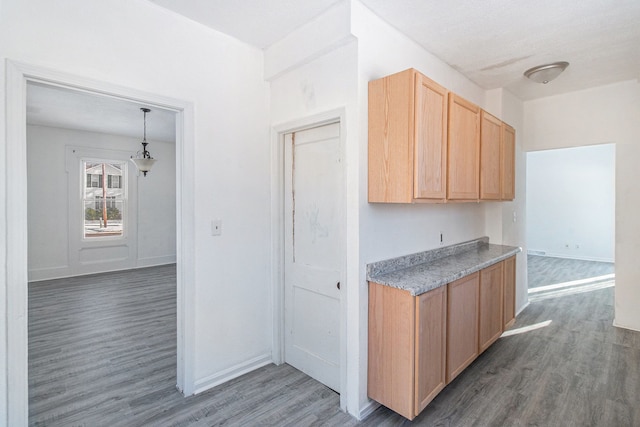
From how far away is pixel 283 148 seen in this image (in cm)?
276

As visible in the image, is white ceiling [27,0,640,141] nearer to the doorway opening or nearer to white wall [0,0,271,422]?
white wall [0,0,271,422]

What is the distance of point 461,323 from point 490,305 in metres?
0.65

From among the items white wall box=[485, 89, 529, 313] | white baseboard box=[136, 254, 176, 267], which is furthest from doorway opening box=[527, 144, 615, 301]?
white baseboard box=[136, 254, 176, 267]

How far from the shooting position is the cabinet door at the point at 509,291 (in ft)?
10.5

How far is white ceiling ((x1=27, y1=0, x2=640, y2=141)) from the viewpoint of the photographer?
6.93 feet

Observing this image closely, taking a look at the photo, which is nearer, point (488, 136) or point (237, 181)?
point (237, 181)

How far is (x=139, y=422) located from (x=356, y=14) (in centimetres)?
306

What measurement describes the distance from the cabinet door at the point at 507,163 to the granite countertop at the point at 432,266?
63 cm

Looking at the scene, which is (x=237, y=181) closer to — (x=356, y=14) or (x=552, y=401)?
(x=356, y=14)

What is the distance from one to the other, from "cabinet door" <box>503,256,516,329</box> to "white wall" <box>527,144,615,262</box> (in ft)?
18.0

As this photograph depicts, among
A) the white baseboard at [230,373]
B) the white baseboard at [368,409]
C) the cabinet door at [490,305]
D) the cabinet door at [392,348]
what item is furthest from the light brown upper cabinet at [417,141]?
the white baseboard at [230,373]

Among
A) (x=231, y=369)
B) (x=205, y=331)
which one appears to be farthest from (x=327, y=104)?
(x=231, y=369)

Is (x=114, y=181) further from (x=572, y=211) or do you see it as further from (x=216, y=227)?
(x=572, y=211)

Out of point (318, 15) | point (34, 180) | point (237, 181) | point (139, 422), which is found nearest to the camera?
point (139, 422)
